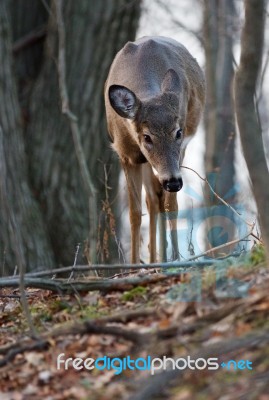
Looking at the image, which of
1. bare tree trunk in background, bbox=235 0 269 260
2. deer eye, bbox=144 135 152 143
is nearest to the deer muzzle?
deer eye, bbox=144 135 152 143

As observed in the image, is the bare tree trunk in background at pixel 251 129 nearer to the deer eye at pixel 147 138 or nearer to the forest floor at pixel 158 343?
the forest floor at pixel 158 343

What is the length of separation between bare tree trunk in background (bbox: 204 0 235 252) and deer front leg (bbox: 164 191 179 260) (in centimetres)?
732

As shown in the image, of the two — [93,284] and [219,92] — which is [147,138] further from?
[219,92]

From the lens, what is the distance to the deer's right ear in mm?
8805

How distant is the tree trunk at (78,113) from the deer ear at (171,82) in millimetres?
3173

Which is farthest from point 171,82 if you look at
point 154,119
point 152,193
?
point 152,193

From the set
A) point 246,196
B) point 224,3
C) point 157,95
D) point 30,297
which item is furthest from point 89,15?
point 224,3

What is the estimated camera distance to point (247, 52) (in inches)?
206

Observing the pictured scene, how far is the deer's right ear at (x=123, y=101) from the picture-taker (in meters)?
8.80

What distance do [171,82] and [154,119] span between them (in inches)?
15.2

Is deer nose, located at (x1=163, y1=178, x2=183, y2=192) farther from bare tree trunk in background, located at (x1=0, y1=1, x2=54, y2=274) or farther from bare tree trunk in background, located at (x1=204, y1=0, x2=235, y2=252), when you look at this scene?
bare tree trunk in background, located at (x1=204, y1=0, x2=235, y2=252)

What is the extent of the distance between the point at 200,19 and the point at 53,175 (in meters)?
10.4

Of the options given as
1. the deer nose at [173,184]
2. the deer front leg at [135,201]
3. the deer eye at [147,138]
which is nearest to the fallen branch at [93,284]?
the deer nose at [173,184]

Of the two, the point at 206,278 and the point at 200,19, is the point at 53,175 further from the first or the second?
the point at 200,19
